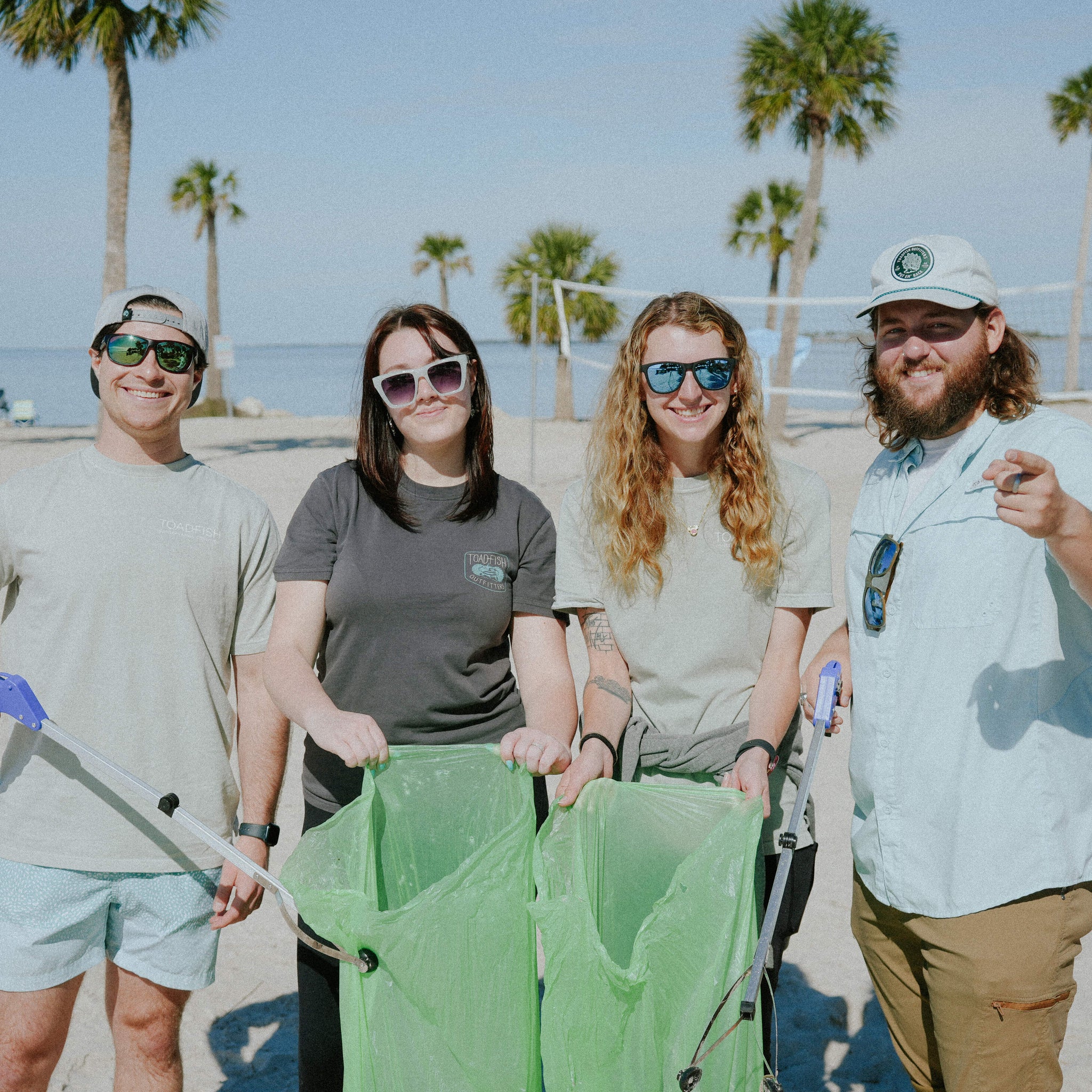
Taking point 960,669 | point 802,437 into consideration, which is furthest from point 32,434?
point 960,669

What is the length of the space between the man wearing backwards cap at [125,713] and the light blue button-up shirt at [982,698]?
1.45 m

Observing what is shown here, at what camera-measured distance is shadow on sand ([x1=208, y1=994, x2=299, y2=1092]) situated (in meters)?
3.12

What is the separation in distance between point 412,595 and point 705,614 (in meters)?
0.67

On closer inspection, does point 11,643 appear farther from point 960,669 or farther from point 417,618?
point 960,669

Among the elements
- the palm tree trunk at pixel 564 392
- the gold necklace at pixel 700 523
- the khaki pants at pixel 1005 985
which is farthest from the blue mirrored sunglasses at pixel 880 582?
the palm tree trunk at pixel 564 392

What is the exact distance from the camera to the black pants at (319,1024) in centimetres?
235

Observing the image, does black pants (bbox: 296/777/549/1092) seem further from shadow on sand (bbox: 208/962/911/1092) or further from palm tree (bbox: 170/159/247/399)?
palm tree (bbox: 170/159/247/399)

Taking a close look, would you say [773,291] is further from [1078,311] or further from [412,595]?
[412,595]

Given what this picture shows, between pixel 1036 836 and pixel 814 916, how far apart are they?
93.1 inches

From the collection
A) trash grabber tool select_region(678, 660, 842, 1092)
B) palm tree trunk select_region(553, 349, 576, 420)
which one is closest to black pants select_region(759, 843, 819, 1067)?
trash grabber tool select_region(678, 660, 842, 1092)

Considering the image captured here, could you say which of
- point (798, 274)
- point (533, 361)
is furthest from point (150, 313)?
point (798, 274)

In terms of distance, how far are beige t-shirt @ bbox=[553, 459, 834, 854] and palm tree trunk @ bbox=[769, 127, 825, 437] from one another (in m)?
18.9

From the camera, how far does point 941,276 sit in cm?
206

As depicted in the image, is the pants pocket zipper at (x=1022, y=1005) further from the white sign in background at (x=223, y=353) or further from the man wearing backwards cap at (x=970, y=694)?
the white sign in background at (x=223, y=353)
